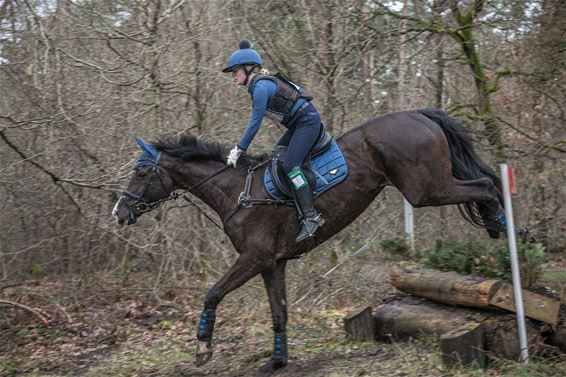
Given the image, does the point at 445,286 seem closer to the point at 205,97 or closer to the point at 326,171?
the point at 326,171

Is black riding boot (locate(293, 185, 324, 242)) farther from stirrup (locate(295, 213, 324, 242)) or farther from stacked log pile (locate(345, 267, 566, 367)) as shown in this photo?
stacked log pile (locate(345, 267, 566, 367))

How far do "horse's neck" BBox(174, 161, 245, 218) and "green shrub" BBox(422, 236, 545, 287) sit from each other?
7.42ft

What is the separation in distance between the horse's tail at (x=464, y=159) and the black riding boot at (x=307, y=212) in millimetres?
1511

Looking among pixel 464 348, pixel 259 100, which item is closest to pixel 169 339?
pixel 259 100

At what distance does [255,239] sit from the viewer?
20.9 feet

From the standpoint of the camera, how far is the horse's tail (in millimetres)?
6457

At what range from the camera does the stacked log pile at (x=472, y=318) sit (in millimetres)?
5582

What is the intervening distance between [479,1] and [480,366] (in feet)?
20.7

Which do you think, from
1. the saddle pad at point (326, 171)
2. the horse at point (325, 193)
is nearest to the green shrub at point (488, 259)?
the horse at point (325, 193)

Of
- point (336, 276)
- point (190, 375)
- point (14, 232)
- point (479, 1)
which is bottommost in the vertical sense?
point (190, 375)

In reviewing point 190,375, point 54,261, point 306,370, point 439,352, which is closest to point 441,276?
point 439,352

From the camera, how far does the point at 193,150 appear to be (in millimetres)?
6770

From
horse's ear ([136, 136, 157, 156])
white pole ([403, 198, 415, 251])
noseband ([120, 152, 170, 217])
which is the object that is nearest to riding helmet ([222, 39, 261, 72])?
horse's ear ([136, 136, 157, 156])

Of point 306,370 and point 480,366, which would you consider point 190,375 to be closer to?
point 306,370
